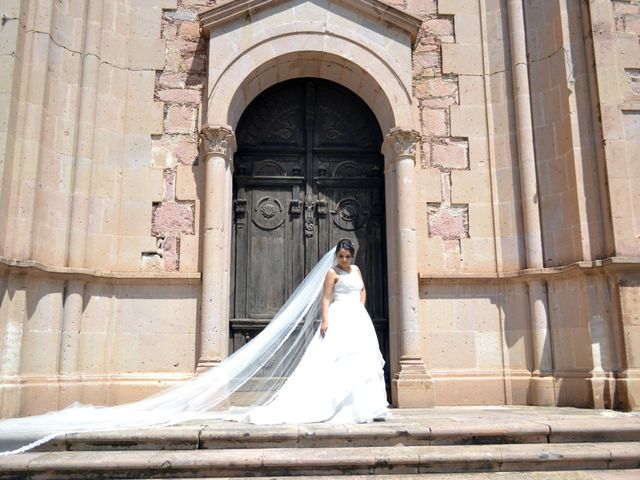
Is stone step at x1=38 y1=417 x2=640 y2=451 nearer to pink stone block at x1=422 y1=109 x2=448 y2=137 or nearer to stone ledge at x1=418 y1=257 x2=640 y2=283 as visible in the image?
stone ledge at x1=418 y1=257 x2=640 y2=283

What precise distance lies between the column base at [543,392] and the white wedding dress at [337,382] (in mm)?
2524

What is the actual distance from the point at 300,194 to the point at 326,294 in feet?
8.52

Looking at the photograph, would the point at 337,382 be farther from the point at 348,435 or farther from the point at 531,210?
the point at 531,210

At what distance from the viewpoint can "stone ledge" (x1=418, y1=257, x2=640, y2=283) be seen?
690 cm

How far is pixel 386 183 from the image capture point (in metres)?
8.32

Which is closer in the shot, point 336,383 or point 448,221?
point 336,383

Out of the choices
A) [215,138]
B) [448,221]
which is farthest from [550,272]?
[215,138]

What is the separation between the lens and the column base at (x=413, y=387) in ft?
24.1

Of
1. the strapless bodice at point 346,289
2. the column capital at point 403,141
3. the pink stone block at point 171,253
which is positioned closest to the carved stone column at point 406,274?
the column capital at point 403,141

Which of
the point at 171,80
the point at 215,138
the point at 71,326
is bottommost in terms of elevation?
the point at 71,326

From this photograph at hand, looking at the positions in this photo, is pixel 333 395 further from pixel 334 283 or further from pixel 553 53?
pixel 553 53

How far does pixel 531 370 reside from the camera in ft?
25.2

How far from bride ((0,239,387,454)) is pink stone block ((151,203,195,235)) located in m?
2.07

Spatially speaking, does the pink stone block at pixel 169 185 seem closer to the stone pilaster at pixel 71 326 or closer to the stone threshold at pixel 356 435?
the stone pilaster at pixel 71 326
